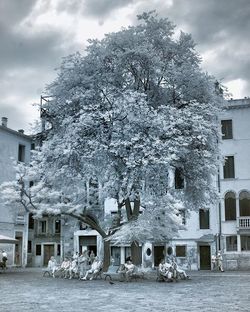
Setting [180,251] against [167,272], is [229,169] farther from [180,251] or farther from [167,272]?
[167,272]

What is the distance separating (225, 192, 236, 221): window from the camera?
4193 centimetres

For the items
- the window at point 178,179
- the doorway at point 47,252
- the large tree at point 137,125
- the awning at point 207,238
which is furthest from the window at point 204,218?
the doorway at point 47,252

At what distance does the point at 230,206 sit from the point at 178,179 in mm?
11923

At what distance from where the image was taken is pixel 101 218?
35.0 meters

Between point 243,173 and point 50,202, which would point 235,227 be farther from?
point 50,202

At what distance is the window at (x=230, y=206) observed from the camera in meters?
41.9

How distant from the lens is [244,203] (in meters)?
41.8

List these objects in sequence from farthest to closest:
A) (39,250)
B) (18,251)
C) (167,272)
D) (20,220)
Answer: (39,250)
(20,220)
(18,251)
(167,272)

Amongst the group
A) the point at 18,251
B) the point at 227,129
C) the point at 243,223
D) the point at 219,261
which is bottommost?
the point at 219,261

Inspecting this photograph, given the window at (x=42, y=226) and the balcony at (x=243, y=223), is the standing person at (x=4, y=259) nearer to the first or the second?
the window at (x=42, y=226)

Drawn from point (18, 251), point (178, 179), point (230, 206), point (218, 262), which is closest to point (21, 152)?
point (18, 251)

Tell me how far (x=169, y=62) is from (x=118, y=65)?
3328mm

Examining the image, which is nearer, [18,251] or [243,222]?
[243,222]

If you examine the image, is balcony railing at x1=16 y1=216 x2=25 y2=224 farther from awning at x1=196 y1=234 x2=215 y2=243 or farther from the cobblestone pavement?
the cobblestone pavement
